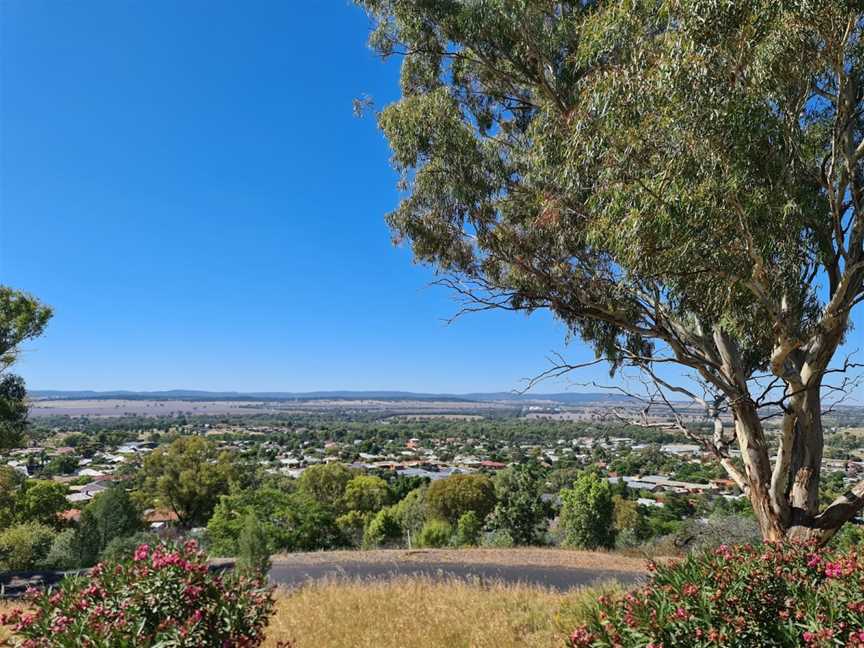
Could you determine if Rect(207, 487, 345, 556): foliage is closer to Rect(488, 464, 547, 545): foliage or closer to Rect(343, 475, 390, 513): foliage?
Rect(343, 475, 390, 513): foliage

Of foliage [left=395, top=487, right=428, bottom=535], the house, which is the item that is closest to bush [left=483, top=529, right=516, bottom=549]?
foliage [left=395, top=487, right=428, bottom=535]

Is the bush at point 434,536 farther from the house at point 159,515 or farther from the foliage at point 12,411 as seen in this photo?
the house at point 159,515

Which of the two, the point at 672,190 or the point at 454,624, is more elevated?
the point at 672,190

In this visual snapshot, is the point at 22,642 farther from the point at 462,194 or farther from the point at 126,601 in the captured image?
the point at 462,194

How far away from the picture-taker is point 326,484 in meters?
27.5

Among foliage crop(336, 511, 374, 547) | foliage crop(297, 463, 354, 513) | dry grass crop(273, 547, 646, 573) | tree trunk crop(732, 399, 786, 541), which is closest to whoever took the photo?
tree trunk crop(732, 399, 786, 541)

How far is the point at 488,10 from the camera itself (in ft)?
18.8

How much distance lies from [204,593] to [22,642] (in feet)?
2.43

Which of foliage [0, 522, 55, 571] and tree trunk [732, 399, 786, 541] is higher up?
tree trunk [732, 399, 786, 541]

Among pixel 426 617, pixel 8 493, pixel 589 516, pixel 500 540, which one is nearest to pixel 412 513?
pixel 500 540

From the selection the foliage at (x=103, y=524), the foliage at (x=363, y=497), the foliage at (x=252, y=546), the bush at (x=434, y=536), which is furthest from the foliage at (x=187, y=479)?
the foliage at (x=252, y=546)

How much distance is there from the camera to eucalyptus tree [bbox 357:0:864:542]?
3.71 metres

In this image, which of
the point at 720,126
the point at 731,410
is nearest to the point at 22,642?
the point at 720,126

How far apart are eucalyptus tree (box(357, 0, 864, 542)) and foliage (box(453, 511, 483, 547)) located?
48.2 ft
